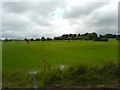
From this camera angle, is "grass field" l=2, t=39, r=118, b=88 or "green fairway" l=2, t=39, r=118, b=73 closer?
"grass field" l=2, t=39, r=118, b=88

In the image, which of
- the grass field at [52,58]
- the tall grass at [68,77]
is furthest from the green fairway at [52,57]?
the tall grass at [68,77]

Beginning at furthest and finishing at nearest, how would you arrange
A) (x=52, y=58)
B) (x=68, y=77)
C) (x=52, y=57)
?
(x=52, y=57) < (x=52, y=58) < (x=68, y=77)

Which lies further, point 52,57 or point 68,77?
point 52,57

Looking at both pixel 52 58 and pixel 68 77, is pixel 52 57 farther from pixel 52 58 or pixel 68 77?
pixel 68 77

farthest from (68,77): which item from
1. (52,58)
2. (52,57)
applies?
(52,57)

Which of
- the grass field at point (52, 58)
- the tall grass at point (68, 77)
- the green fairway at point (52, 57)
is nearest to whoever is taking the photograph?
the tall grass at point (68, 77)

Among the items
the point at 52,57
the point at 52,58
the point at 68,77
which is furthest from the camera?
the point at 52,57

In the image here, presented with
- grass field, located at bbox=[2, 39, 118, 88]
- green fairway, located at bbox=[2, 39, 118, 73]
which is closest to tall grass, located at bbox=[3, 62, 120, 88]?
grass field, located at bbox=[2, 39, 118, 88]

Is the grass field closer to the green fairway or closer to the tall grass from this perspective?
the green fairway

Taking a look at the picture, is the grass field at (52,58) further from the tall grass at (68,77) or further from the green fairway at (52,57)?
the tall grass at (68,77)

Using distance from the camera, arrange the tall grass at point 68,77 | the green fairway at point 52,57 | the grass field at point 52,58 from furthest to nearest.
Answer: the green fairway at point 52,57, the grass field at point 52,58, the tall grass at point 68,77

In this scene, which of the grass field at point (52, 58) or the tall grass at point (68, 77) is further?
the grass field at point (52, 58)

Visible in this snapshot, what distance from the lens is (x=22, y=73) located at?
7320 mm

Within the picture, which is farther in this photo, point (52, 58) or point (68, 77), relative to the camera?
point (52, 58)
